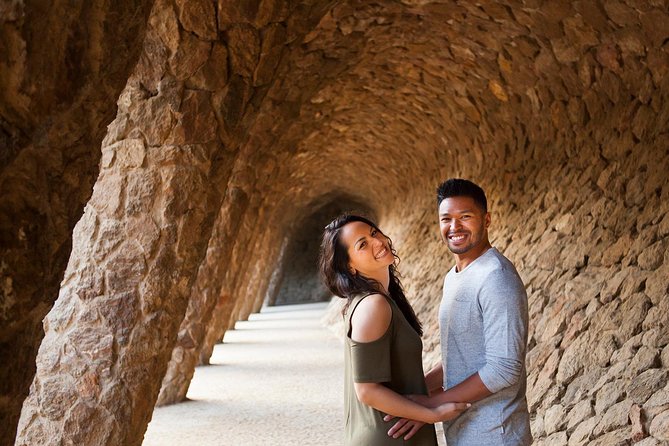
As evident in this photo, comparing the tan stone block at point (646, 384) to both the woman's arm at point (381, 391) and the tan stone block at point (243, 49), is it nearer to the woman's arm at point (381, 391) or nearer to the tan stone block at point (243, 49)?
the woman's arm at point (381, 391)

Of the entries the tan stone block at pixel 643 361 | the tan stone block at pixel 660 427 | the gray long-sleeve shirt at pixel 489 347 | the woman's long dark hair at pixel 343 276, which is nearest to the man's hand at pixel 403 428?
the gray long-sleeve shirt at pixel 489 347

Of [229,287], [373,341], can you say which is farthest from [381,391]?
[229,287]

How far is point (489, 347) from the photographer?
2.37 metres

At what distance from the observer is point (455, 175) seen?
36.0 ft

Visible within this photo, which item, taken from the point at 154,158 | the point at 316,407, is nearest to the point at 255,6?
the point at 154,158

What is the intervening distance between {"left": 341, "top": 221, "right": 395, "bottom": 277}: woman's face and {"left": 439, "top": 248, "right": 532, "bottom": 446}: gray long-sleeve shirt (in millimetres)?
257

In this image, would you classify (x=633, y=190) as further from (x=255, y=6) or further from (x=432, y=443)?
(x=432, y=443)

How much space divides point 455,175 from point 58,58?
9.20 m

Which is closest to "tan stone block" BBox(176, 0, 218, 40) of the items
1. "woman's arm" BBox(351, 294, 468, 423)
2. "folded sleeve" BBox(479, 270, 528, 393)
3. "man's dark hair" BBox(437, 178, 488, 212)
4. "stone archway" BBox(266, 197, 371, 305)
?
"man's dark hair" BBox(437, 178, 488, 212)

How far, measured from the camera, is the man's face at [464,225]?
2.58 meters

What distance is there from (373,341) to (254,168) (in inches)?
239

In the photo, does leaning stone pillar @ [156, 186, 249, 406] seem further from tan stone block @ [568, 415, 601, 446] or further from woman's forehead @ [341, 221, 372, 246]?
woman's forehead @ [341, 221, 372, 246]

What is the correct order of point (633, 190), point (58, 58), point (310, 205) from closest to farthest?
point (58, 58)
point (633, 190)
point (310, 205)

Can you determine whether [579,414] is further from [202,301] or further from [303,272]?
[303,272]
